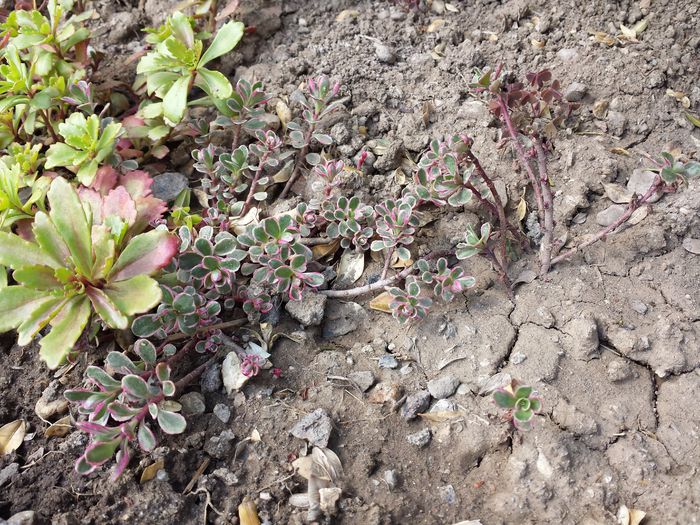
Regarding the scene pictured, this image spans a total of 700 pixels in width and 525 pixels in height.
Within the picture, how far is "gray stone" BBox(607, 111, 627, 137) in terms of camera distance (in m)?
2.66

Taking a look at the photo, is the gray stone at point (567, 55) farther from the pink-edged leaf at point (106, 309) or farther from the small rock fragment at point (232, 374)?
the pink-edged leaf at point (106, 309)

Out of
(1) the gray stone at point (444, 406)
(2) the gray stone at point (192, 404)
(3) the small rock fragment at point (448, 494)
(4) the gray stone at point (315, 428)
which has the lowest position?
(3) the small rock fragment at point (448, 494)

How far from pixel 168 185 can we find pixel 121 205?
601 millimetres

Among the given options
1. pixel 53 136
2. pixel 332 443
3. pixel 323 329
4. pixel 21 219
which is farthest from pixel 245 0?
pixel 332 443

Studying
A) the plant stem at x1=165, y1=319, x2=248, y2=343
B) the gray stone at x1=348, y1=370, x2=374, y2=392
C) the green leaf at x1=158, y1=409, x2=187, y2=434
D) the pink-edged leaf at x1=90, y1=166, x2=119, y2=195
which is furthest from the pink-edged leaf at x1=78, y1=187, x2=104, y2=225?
the gray stone at x1=348, y1=370, x2=374, y2=392

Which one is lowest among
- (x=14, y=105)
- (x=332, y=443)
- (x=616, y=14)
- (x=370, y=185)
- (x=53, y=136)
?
(x=332, y=443)

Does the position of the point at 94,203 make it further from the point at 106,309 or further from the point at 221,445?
the point at 221,445

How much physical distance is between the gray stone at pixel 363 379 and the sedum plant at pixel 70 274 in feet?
2.62

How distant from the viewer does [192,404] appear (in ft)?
6.93

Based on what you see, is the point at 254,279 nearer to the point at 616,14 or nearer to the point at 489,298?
the point at 489,298

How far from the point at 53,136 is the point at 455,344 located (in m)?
2.02

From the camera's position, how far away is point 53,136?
2664 millimetres

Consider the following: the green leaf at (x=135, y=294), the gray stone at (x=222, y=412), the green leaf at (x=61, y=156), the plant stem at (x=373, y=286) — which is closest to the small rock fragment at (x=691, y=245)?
the plant stem at (x=373, y=286)

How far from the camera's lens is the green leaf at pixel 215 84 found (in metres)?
2.45
